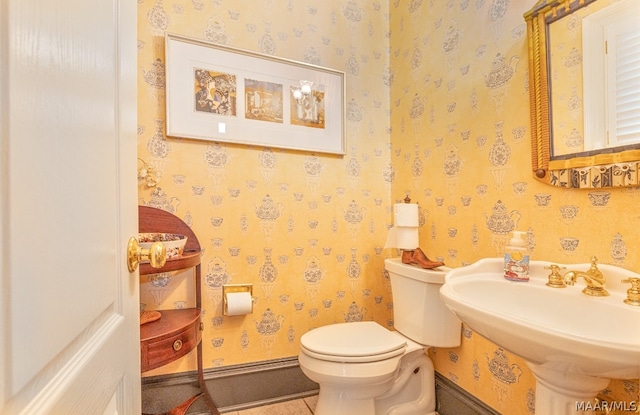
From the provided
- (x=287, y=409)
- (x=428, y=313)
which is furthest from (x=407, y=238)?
(x=287, y=409)

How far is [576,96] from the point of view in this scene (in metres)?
1.07

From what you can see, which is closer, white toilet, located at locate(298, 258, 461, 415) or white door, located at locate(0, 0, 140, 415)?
white door, located at locate(0, 0, 140, 415)

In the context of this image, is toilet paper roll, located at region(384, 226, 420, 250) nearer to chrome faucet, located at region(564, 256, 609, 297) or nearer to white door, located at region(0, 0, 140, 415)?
chrome faucet, located at region(564, 256, 609, 297)

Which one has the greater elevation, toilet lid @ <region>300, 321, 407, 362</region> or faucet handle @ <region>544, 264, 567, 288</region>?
faucet handle @ <region>544, 264, 567, 288</region>

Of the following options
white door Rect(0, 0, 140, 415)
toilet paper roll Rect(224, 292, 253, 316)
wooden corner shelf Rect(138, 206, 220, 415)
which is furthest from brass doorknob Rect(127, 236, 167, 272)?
toilet paper roll Rect(224, 292, 253, 316)

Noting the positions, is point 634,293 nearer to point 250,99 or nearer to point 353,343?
point 353,343

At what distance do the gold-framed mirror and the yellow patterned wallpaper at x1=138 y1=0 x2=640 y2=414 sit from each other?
74 millimetres

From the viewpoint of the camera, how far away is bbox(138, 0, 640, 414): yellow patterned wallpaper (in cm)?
130

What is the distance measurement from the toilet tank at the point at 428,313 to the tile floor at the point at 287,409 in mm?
666

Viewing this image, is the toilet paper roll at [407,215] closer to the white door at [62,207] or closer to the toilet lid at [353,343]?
the toilet lid at [353,343]

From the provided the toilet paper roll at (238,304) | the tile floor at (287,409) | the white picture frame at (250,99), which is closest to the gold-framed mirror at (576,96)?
the white picture frame at (250,99)

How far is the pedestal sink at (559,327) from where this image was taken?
0.63 m

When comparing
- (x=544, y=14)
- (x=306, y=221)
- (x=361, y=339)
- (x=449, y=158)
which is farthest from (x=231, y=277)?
(x=544, y=14)

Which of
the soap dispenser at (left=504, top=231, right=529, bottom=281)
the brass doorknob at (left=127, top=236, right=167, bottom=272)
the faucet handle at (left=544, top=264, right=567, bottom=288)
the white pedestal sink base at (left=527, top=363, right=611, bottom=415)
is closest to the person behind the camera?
the brass doorknob at (left=127, top=236, right=167, bottom=272)
